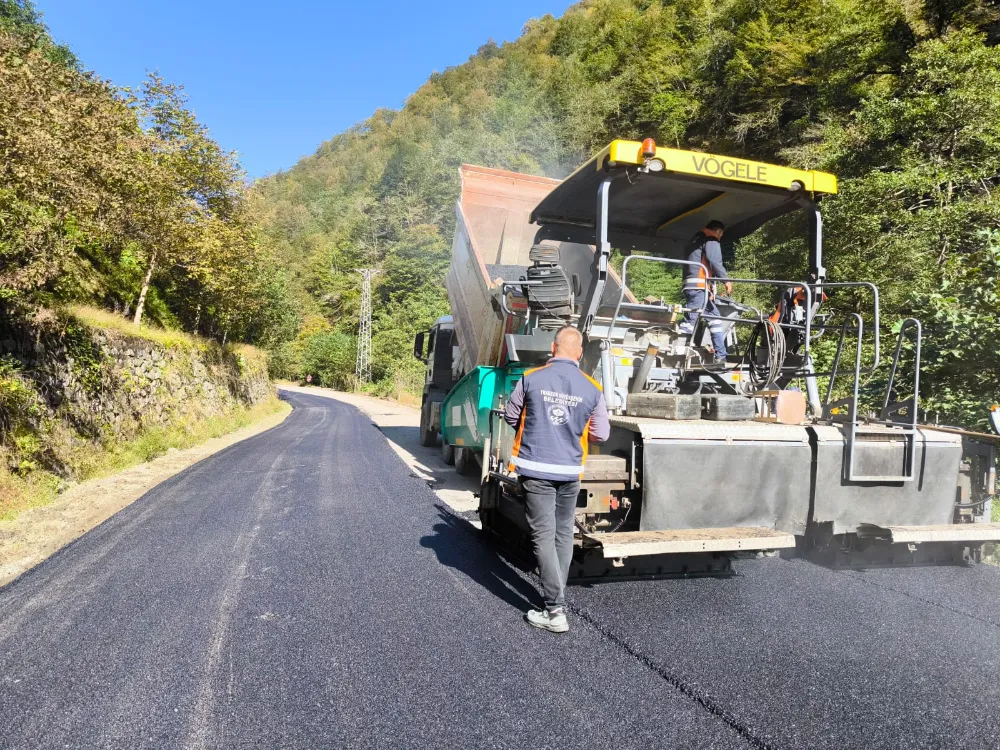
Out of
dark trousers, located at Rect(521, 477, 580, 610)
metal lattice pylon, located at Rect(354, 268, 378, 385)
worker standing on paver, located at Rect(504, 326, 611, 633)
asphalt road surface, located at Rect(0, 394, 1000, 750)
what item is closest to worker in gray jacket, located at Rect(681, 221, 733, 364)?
worker standing on paver, located at Rect(504, 326, 611, 633)

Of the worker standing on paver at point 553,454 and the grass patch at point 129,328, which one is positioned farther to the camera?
the grass patch at point 129,328

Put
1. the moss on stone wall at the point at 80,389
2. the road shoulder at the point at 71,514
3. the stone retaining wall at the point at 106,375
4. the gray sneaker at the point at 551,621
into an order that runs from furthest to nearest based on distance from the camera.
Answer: the stone retaining wall at the point at 106,375 < the moss on stone wall at the point at 80,389 < the road shoulder at the point at 71,514 < the gray sneaker at the point at 551,621

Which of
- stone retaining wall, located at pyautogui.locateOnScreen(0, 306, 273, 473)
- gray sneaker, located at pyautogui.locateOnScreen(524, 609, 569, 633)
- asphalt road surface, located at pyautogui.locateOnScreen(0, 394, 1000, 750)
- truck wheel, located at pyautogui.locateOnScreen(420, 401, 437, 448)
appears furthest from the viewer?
truck wheel, located at pyautogui.locateOnScreen(420, 401, 437, 448)

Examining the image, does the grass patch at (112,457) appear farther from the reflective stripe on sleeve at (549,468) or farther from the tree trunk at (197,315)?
the reflective stripe on sleeve at (549,468)

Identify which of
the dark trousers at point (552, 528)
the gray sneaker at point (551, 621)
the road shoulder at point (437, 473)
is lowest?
the road shoulder at point (437, 473)

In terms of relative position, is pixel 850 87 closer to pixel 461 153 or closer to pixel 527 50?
pixel 461 153

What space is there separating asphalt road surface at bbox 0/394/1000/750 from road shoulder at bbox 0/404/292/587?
0.50 m

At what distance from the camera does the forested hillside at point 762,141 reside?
995cm

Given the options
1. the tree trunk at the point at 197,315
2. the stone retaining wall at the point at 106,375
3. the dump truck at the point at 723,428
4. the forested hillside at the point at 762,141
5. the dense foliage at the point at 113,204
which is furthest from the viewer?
the tree trunk at the point at 197,315

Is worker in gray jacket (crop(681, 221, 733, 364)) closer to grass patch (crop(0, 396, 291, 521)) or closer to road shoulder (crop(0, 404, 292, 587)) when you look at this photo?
road shoulder (crop(0, 404, 292, 587))

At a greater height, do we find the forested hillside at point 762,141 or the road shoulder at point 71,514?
the forested hillside at point 762,141

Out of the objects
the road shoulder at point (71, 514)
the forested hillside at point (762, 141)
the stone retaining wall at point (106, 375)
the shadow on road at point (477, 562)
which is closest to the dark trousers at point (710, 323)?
the forested hillside at point (762, 141)

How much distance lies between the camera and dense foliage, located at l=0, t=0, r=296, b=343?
6.47 meters

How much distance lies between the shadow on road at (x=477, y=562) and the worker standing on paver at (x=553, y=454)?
1.32ft
